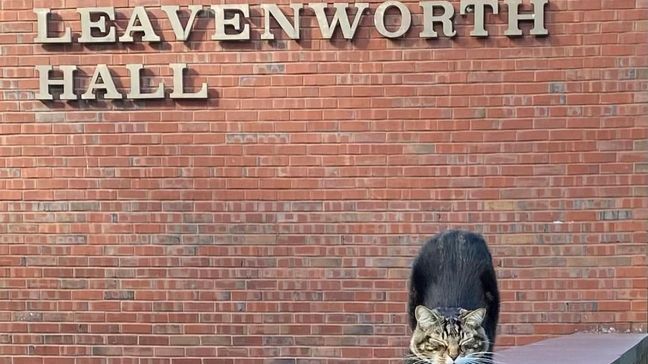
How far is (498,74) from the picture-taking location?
6402 mm

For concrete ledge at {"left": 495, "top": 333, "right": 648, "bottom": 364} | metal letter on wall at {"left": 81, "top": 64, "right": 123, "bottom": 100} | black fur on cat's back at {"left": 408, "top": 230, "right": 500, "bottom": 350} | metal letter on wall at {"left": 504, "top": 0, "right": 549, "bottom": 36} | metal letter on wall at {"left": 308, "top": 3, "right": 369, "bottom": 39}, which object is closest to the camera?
black fur on cat's back at {"left": 408, "top": 230, "right": 500, "bottom": 350}

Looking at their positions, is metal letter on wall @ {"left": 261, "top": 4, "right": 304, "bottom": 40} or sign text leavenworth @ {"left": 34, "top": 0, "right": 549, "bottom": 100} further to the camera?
metal letter on wall @ {"left": 261, "top": 4, "right": 304, "bottom": 40}

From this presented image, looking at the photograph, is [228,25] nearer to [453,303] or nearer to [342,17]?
[342,17]

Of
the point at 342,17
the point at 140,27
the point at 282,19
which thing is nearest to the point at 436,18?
the point at 342,17

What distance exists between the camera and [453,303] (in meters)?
4.51

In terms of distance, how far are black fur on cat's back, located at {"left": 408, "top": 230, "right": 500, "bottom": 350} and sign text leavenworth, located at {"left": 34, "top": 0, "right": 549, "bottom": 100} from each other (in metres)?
2.04

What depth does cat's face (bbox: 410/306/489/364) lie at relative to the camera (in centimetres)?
382

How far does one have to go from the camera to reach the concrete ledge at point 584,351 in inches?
194

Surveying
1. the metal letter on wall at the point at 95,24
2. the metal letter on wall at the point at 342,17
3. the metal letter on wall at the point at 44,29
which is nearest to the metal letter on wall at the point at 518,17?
the metal letter on wall at the point at 342,17

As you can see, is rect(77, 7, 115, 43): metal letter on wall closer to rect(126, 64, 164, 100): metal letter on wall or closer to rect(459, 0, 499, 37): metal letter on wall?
rect(126, 64, 164, 100): metal letter on wall

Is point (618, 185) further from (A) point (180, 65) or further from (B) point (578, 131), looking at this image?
(A) point (180, 65)

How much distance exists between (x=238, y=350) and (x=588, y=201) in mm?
3006

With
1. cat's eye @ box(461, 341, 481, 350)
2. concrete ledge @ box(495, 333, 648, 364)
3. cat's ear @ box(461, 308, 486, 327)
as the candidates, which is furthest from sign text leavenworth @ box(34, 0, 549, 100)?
cat's eye @ box(461, 341, 481, 350)

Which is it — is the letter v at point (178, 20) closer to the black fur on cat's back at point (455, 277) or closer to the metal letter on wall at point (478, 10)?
the metal letter on wall at point (478, 10)
